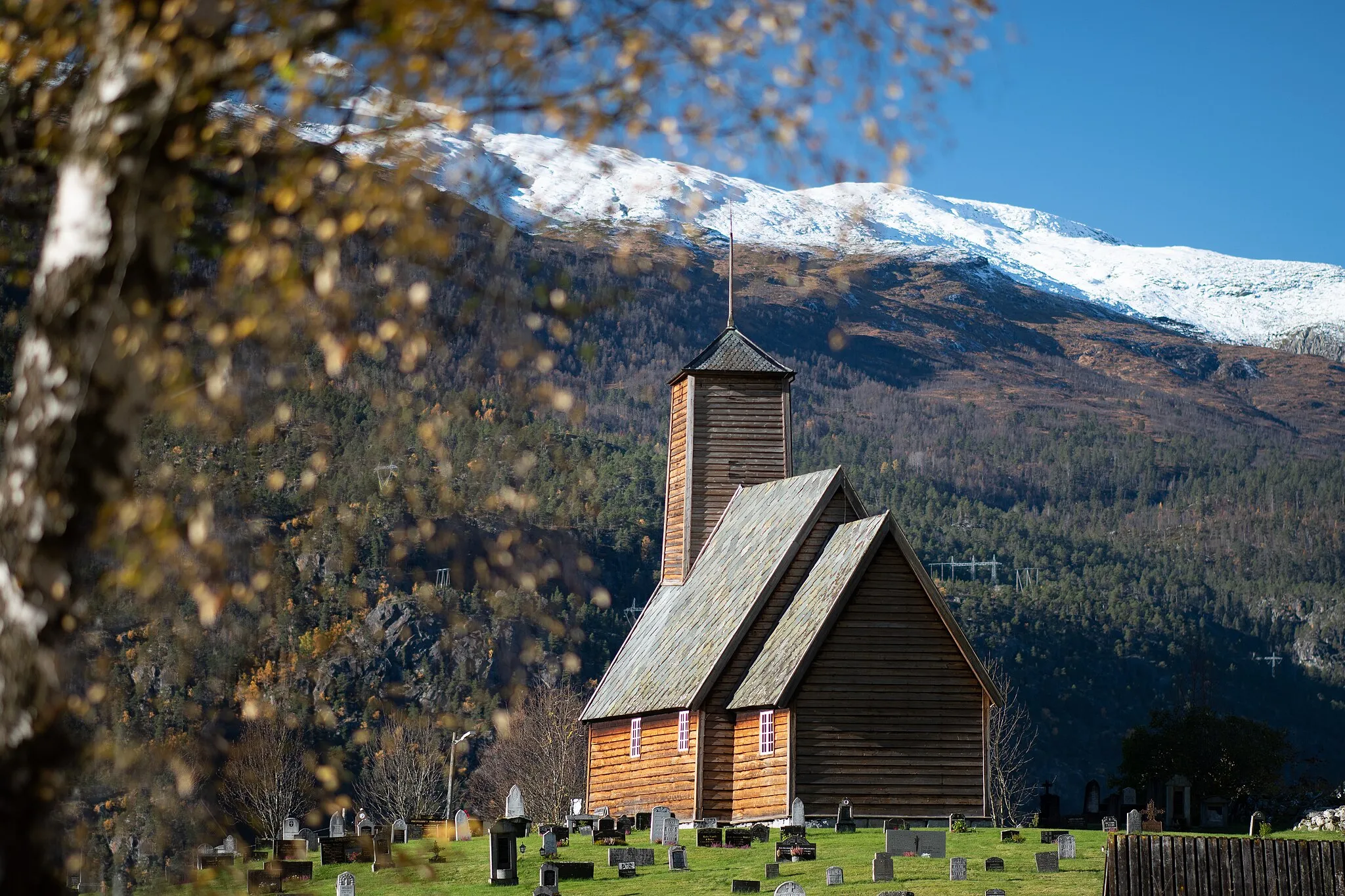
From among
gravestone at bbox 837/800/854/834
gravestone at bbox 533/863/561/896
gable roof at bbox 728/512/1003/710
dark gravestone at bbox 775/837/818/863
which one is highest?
gable roof at bbox 728/512/1003/710

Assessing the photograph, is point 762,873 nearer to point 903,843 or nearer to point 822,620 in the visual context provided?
point 903,843

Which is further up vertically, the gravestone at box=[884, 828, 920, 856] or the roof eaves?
the roof eaves

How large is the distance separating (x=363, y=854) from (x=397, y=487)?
75.3ft

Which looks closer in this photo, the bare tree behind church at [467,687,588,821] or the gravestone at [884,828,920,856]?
the gravestone at [884,828,920,856]

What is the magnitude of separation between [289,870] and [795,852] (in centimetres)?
900

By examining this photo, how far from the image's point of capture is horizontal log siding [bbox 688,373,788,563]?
47250 millimetres

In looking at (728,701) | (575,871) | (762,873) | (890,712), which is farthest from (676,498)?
(762,873)

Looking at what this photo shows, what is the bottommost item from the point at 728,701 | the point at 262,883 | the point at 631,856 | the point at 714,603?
the point at 262,883

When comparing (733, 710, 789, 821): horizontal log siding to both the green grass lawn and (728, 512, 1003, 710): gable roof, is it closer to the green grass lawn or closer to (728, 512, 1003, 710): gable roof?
(728, 512, 1003, 710): gable roof

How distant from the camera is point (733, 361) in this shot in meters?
47.5

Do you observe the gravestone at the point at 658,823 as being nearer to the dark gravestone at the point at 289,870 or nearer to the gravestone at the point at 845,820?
the gravestone at the point at 845,820

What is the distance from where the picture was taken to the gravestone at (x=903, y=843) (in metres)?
28.2

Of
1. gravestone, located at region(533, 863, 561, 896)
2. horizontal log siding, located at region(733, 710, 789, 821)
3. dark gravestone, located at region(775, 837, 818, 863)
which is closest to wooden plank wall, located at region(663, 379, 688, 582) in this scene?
horizontal log siding, located at region(733, 710, 789, 821)

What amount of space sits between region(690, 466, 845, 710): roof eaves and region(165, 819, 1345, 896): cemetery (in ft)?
17.1
